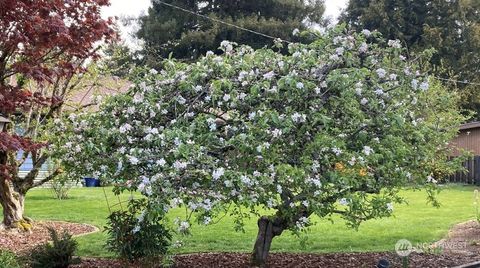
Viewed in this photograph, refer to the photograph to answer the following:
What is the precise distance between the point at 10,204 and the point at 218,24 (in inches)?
832

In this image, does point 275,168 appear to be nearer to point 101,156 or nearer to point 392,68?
point 101,156

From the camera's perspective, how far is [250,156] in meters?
4.81

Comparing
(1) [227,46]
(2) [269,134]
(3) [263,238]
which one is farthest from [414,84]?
(3) [263,238]

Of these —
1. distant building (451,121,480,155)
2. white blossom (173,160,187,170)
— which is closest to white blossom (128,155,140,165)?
white blossom (173,160,187,170)

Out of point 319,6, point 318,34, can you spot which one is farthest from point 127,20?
point 318,34

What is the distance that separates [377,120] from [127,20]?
93.2 ft

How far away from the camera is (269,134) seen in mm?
4828

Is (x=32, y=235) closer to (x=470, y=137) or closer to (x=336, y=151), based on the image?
(x=336, y=151)

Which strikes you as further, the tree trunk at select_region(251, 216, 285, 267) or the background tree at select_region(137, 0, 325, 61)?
the background tree at select_region(137, 0, 325, 61)

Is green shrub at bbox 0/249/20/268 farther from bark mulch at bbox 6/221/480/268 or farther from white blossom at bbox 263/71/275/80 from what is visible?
white blossom at bbox 263/71/275/80

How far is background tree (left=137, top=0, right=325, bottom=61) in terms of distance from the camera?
2873 cm

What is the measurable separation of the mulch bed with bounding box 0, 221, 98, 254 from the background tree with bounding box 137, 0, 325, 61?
1897cm

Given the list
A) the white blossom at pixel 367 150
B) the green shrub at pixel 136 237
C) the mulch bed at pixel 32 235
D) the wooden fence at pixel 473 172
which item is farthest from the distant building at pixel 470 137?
the green shrub at pixel 136 237

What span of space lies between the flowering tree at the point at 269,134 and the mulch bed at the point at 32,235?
9.26 ft
